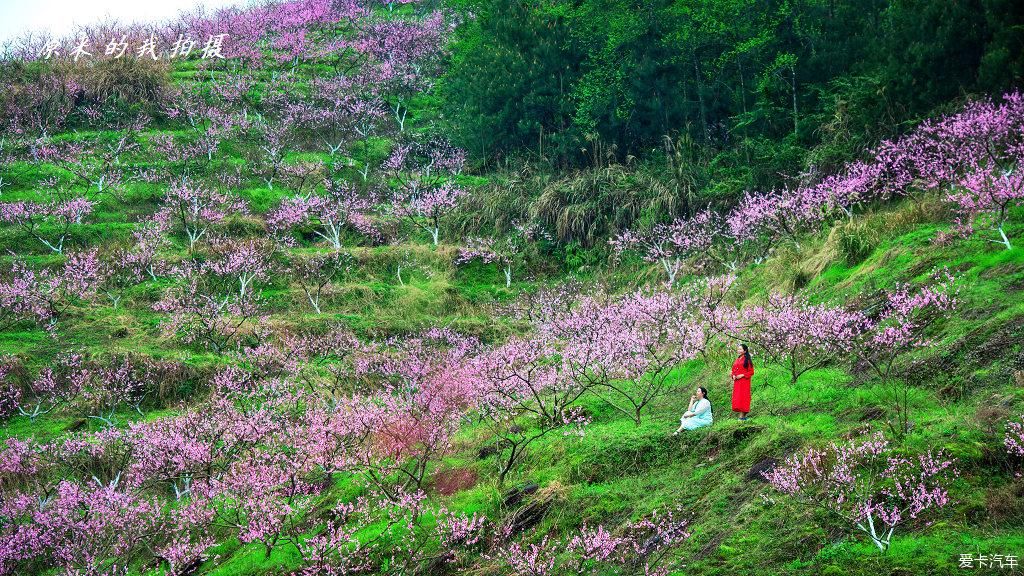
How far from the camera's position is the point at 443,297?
33.3m

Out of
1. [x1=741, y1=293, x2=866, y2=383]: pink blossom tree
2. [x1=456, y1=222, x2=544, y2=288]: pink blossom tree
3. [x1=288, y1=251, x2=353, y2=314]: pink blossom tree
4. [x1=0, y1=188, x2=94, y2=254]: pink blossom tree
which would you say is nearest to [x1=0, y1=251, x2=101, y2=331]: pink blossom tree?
[x1=0, y1=188, x2=94, y2=254]: pink blossom tree

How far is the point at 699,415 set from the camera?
520 inches

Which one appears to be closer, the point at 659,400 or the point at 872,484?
the point at 872,484

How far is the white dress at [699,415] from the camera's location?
13164mm

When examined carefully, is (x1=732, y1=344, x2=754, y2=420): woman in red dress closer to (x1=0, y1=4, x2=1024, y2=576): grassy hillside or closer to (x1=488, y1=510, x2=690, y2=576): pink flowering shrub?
(x1=0, y1=4, x2=1024, y2=576): grassy hillside

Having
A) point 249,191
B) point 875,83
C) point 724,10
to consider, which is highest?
point 724,10

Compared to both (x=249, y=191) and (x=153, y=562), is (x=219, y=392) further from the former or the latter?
(x=249, y=191)

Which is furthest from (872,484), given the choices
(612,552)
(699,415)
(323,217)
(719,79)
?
(323,217)

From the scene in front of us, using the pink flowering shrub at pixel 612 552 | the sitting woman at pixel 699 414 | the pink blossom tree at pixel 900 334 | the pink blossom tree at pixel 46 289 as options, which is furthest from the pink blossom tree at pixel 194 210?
the pink blossom tree at pixel 900 334

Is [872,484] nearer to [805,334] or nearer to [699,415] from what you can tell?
[699,415]

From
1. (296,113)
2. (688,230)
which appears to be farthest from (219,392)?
(296,113)

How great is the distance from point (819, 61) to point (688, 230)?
28.6 feet

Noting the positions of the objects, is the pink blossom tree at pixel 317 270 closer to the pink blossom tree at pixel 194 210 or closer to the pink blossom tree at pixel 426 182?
the pink blossom tree at pixel 426 182

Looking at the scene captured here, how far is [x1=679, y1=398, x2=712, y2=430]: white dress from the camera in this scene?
43.2 ft
